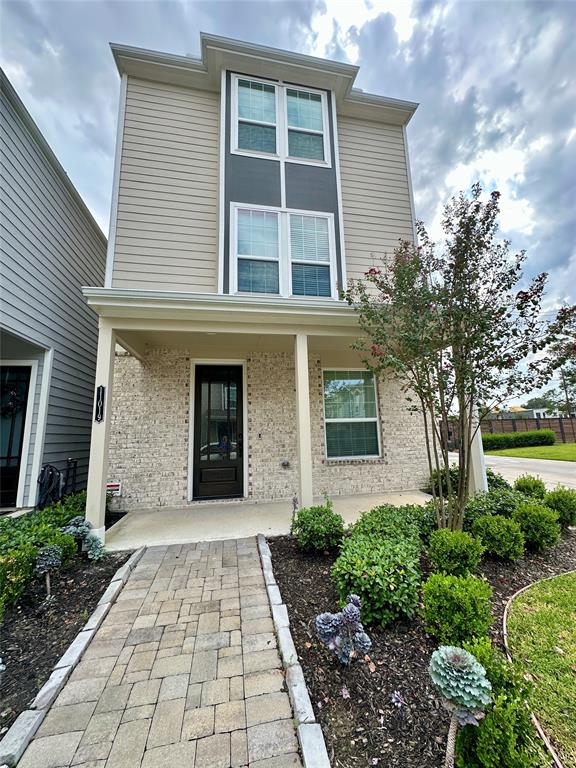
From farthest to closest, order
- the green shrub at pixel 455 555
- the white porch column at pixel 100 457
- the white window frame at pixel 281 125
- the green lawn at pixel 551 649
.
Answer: the white window frame at pixel 281 125
the white porch column at pixel 100 457
the green shrub at pixel 455 555
the green lawn at pixel 551 649

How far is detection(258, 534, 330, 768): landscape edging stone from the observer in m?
1.43

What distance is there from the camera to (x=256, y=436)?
579 cm

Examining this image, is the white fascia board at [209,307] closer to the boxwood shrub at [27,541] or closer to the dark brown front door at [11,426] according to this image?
the dark brown front door at [11,426]

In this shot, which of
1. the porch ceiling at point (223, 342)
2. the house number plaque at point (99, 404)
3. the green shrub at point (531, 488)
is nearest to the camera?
the house number plaque at point (99, 404)

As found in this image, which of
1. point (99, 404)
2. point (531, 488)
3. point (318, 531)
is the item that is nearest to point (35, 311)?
point (99, 404)

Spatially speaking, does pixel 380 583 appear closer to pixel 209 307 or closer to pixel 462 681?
pixel 462 681

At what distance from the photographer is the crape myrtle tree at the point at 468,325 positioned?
3.48 metres

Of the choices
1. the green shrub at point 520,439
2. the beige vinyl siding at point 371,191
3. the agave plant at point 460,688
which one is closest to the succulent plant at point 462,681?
the agave plant at point 460,688

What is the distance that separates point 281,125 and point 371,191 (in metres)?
2.06

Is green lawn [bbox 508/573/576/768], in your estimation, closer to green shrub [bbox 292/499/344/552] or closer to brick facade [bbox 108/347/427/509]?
green shrub [bbox 292/499/344/552]

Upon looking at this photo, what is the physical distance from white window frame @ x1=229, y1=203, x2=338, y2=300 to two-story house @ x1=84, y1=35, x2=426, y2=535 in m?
0.02

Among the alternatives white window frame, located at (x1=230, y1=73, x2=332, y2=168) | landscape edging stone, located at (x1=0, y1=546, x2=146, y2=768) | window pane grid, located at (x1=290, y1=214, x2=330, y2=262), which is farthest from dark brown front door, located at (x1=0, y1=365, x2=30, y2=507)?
white window frame, located at (x1=230, y1=73, x2=332, y2=168)

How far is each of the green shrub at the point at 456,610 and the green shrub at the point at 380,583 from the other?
0.15 meters

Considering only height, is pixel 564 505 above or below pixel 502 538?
above
